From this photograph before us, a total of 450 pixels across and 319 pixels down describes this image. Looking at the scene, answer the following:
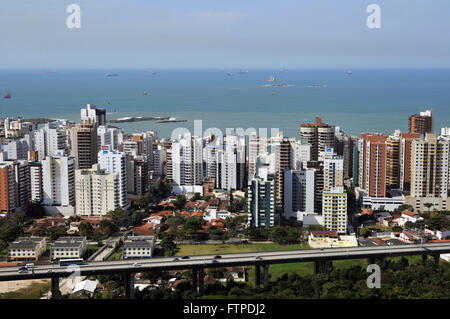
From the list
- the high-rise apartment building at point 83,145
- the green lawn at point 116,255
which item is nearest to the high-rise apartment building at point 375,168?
the green lawn at point 116,255

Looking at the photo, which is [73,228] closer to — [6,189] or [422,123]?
[6,189]

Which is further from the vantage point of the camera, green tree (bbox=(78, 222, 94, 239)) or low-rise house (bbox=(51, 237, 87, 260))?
green tree (bbox=(78, 222, 94, 239))

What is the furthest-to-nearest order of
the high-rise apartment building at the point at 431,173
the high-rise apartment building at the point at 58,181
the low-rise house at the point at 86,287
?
the high-rise apartment building at the point at 58,181
the high-rise apartment building at the point at 431,173
the low-rise house at the point at 86,287

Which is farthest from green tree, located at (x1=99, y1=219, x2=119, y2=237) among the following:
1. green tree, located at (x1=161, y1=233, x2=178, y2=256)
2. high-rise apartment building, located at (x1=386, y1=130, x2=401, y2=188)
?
high-rise apartment building, located at (x1=386, y1=130, x2=401, y2=188)

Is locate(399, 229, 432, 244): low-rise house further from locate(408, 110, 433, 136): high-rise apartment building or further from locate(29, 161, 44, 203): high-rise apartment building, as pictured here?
locate(29, 161, 44, 203): high-rise apartment building

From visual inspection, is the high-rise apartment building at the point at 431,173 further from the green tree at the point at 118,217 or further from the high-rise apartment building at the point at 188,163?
the green tree at the point at 118,217

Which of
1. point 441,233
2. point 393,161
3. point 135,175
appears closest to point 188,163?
point 135,175

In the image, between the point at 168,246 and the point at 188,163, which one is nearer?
the point at 168,246

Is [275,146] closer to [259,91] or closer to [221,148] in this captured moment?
[221,148]

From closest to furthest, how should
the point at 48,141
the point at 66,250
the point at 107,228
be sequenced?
the point at 66,250
the point at 107,228
the point at 48,141
